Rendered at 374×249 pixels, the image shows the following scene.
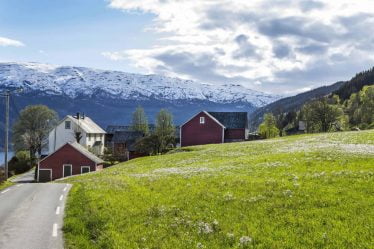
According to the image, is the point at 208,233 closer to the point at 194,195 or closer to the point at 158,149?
the point at 194,195

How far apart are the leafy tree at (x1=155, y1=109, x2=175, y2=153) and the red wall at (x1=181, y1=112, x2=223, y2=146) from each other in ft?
11.9

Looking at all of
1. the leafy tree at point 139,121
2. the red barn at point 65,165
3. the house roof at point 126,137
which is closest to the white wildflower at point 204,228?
the red barn at point 65,165

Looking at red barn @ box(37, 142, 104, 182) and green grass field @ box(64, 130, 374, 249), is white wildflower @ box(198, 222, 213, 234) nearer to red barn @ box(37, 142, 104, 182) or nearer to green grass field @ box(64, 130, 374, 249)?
green grass field @ box(64, 130, 374, 249)

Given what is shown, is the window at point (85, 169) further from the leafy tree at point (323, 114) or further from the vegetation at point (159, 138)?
the leafy tree at point (323, 114)

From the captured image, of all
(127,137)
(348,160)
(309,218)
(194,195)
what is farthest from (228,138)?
(309,218)

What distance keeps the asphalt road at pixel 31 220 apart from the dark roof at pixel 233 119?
82.6 m

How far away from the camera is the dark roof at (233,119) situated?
371 feet

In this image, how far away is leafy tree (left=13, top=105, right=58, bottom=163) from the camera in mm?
129375

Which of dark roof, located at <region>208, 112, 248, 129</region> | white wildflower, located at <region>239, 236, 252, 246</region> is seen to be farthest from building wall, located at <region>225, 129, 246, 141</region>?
white wildflower, located at <region>239, 236, 252, 246</region>

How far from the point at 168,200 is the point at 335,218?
9.36 m

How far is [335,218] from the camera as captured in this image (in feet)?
51.5

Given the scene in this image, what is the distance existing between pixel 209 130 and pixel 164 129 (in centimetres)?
1115

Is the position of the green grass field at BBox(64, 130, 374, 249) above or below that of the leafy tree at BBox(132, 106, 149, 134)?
below

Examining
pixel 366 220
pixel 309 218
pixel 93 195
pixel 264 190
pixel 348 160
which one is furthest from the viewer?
pixel 348 160
